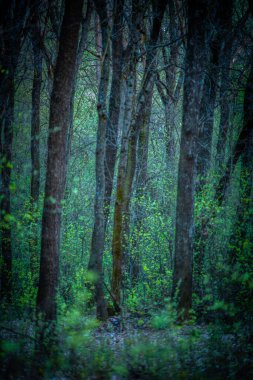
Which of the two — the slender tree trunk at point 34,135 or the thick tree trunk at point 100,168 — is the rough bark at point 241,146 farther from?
the slender tree trunk at point 34,135

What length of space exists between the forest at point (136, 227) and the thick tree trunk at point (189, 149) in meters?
0.03

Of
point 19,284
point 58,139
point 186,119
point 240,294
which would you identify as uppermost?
point 186,119

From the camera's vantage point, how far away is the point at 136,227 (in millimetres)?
13469

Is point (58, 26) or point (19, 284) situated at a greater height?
point (58, 26)

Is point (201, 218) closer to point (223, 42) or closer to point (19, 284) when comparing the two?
point (223, 42)

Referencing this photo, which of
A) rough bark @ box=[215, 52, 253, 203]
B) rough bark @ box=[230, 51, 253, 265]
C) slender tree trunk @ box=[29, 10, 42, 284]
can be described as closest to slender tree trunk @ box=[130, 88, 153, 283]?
rough bark @ box=[215, 52, 253, 203]

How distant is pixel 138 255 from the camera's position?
13352 mm

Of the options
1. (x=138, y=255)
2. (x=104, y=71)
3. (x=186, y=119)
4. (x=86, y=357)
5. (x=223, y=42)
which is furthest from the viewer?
(x=138, y=255)

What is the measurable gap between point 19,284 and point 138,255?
4.74m

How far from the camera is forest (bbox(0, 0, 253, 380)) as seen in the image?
17.5 feet

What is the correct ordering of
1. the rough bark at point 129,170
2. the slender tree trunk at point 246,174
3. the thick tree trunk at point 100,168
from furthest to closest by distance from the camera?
the rough bark at point 129,170 → the slender tree trunk at point 246,174 → the thick tree trunk at point 100,168

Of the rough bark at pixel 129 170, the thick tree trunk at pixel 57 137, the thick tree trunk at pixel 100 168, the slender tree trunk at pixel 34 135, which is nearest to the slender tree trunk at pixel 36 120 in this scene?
the slender tree trunk at pixel 34 135

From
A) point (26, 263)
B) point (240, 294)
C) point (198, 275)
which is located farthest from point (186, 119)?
point (26, 263)

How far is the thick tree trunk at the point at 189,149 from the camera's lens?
855 cm
